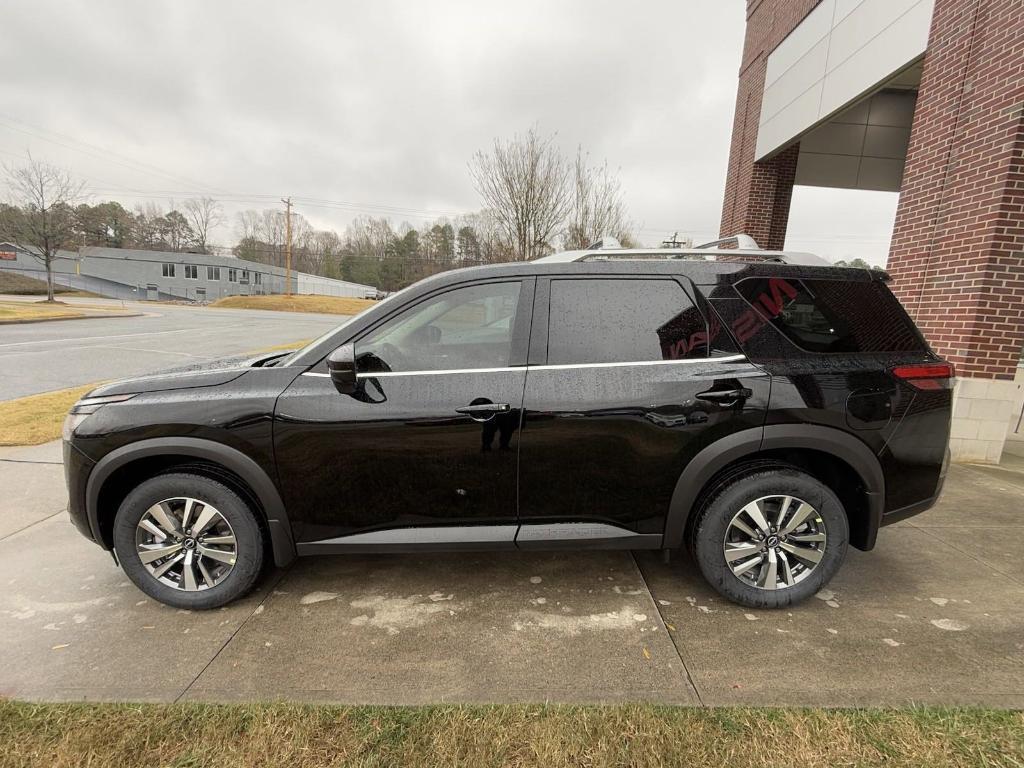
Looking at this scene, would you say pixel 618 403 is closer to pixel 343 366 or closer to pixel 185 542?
pixel 343 366

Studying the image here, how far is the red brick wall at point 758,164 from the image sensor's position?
33.1 ft

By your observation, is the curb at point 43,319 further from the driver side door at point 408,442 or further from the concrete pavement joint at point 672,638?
the concrete pavement joint at point 672,638

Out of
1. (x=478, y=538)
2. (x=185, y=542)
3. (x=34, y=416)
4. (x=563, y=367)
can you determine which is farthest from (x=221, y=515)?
(x=34, y=416)

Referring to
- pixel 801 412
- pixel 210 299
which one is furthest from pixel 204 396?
pixel 210 299

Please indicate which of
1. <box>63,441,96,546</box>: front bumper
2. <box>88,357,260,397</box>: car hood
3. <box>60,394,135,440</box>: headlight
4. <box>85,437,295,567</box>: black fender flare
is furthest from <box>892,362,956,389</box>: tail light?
<box>63,441,96,546</box>: front bumper

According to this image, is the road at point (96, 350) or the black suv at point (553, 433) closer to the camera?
the black suv at point (553, 433)

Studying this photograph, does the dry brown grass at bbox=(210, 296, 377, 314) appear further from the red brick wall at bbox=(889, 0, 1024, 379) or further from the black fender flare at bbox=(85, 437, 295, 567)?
the black fender flare at bbox=(85, 437, 295, 567)

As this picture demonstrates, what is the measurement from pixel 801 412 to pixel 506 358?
1530mm

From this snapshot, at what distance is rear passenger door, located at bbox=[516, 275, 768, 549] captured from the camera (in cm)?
253

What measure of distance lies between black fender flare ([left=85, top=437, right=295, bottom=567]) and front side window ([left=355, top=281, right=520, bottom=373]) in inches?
29.5

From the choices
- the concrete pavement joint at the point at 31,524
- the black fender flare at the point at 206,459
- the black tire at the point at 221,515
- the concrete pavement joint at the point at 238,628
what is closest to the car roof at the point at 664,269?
the black fender flare at the point at 206,459

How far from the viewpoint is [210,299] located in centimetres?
6288

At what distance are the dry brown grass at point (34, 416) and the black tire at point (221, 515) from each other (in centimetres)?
403

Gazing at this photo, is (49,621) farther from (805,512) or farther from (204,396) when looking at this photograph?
(805,512)
